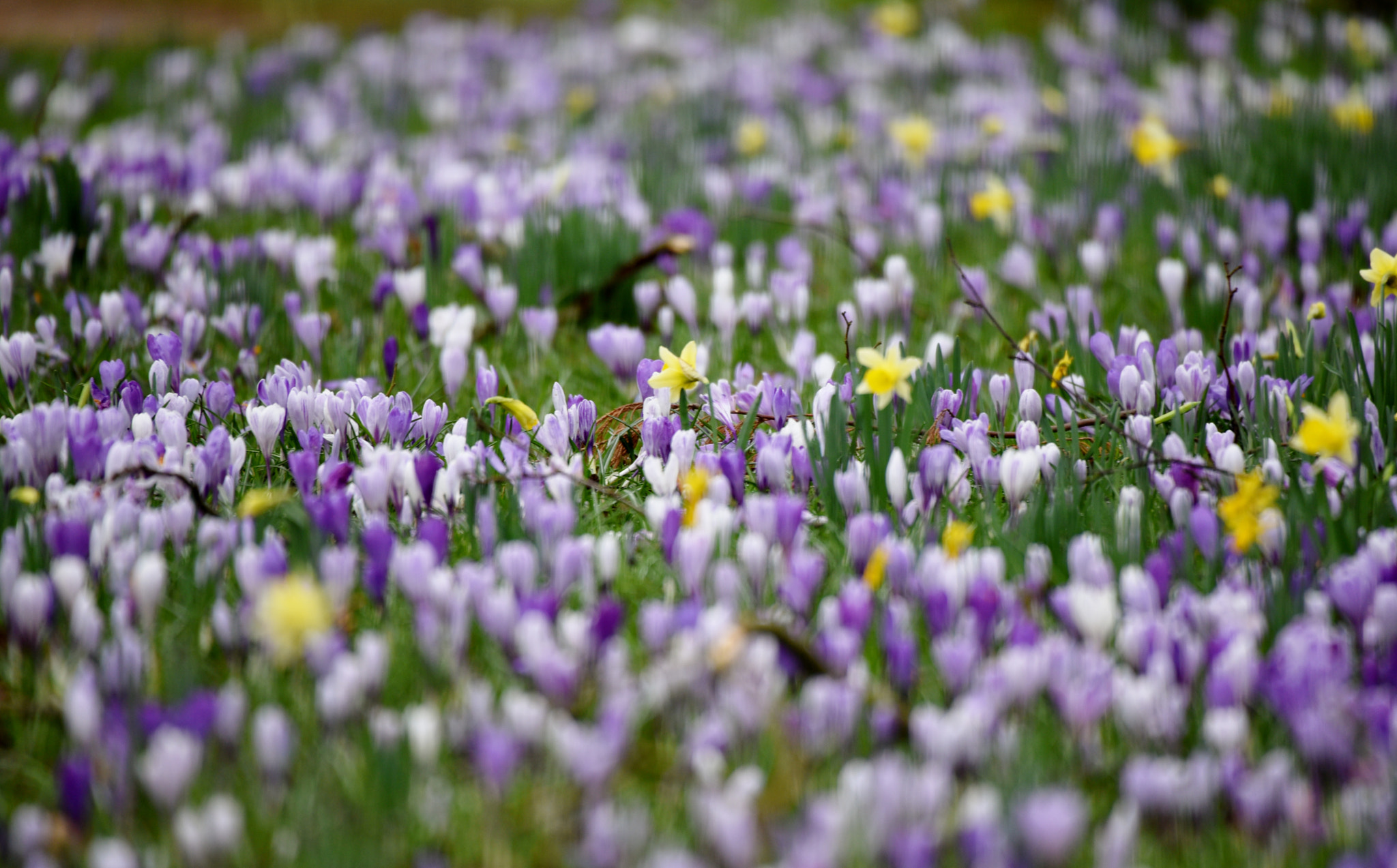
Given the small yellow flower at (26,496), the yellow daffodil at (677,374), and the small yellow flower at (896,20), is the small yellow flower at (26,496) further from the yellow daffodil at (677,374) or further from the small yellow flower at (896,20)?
the small yellow flower at (896,20)

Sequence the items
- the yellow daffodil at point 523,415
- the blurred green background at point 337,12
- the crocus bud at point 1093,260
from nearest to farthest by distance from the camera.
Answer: the yellow daffodil at point 523,415, the crocus bud at point 1093,260, the blurred green background at point 337,12

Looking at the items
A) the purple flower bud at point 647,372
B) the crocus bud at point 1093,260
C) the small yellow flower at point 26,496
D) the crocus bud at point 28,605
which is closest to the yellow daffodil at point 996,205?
the crocus bud at point 1093,260

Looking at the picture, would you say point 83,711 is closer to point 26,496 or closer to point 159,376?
point 26,496

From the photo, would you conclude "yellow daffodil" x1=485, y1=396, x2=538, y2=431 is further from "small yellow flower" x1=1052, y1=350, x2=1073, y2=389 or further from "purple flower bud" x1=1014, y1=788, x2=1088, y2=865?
"purple flower bud" x1=1014, y1=788, x2=1088, y2=865

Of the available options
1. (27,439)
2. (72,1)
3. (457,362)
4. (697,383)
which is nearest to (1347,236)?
(697,383)

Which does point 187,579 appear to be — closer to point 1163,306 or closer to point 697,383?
point 697,383
